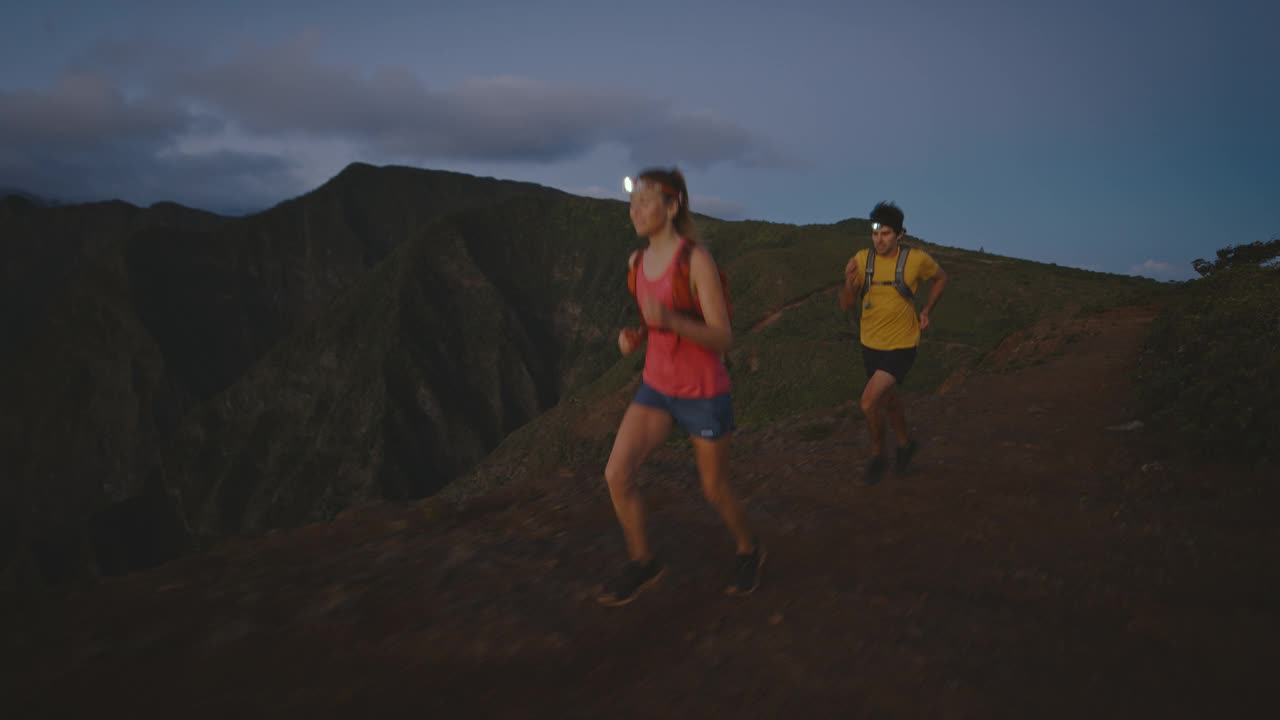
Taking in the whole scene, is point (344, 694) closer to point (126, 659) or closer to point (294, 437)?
point (126, 659)

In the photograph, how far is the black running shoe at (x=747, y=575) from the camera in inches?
136

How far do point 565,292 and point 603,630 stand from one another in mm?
82387

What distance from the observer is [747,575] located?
3.48m

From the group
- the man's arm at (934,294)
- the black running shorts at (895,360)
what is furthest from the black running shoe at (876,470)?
the man's arm at (934,294)

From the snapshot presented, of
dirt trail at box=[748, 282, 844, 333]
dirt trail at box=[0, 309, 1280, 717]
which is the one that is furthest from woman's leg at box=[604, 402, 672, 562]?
dirt trail at box=[748, 282, 844, 333]

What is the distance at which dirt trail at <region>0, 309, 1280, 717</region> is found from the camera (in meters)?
2.63

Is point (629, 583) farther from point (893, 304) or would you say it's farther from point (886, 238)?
point (886, 238)

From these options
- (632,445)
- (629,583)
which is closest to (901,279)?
(632,445)

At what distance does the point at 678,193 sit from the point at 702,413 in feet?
3.27

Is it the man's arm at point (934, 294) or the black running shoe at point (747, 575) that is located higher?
the man's arm at point (934, 294)

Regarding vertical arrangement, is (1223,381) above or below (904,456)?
above

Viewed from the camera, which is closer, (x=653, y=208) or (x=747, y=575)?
(x=653, y=208)

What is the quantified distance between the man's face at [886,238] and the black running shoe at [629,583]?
9.95 feet

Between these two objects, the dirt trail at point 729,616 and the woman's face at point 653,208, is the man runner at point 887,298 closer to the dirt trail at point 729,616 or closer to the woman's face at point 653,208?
the dirt trail at point 729,616
